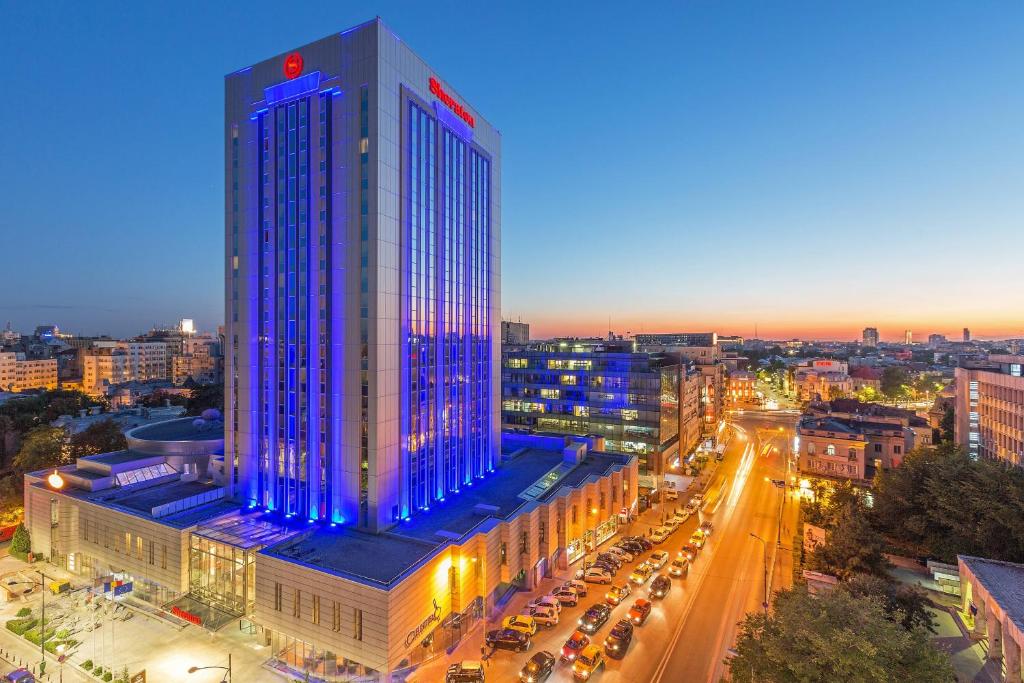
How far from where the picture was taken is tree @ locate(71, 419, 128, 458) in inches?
2995

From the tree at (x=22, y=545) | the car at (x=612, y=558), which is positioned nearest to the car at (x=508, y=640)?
the car at (x=612, y=558)

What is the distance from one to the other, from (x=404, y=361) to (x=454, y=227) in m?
18.4

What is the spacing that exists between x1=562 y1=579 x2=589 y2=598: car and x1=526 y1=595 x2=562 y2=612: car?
7.69ft

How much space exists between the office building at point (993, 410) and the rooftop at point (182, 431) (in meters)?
106

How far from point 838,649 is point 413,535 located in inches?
A: 1234

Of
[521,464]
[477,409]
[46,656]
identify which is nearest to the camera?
[46,656]

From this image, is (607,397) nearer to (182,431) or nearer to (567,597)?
(567,597)

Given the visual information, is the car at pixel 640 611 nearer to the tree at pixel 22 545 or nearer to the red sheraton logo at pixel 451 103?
the red sheraton logo at pixel 451 103

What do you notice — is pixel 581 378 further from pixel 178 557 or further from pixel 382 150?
pixel 178 557

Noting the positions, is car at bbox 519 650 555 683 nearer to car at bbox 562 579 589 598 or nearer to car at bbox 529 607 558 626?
car at bbox 529 607 558 626

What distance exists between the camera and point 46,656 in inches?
1523

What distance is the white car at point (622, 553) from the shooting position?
54475 millimetres

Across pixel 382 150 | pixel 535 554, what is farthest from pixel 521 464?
pixel 382 150

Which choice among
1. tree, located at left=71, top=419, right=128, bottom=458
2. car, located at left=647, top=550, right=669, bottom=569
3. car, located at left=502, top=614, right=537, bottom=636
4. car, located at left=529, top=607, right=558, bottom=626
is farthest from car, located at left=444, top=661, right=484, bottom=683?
tree, located at left=71, top=419, right=128, bottom=458
